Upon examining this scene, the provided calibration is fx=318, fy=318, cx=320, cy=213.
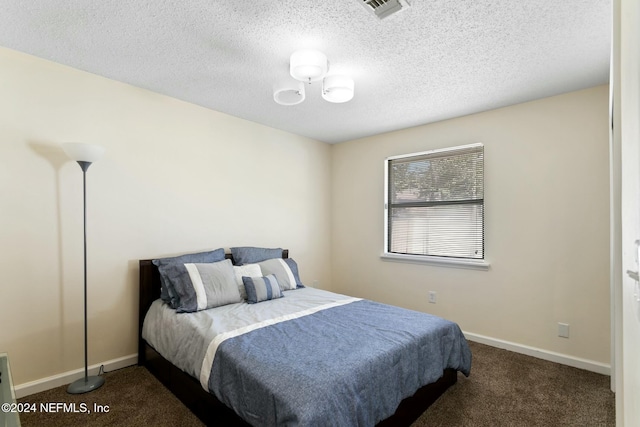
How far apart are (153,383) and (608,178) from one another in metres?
4.02

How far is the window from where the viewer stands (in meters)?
3.42

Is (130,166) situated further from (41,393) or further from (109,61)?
(41,393)

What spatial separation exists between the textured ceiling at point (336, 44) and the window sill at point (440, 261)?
1.61 meters

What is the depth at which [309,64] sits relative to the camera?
80.0 inches

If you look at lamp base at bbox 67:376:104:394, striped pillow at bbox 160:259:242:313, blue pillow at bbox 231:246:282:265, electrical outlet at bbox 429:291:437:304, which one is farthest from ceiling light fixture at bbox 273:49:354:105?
lamp base at bbox 67:376:104:394

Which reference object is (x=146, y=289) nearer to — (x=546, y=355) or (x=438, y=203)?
(x=438, y=203)

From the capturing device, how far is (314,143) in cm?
447

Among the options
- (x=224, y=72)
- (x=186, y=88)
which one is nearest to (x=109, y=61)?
(x=186, y=88)

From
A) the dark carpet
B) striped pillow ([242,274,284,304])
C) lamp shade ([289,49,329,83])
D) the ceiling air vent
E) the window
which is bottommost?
the dark carpet

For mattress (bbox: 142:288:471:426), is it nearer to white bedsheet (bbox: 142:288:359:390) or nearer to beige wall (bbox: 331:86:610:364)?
white bedsheet (bbox: 142:288:359:390)

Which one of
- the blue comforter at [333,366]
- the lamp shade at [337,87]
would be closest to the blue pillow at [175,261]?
the blue comforter at [333,366]

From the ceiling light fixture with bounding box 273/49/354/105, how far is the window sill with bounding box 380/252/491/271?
2156 millimetres

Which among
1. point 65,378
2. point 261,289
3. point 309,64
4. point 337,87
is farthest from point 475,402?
point 65,378

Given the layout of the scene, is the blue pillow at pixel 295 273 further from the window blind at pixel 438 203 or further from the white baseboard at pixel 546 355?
the white baseboard at pixel 546 355
